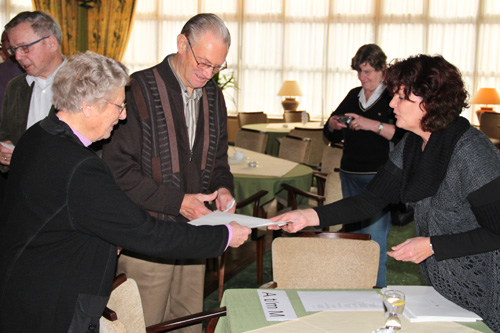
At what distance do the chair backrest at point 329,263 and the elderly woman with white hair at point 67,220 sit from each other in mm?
1058

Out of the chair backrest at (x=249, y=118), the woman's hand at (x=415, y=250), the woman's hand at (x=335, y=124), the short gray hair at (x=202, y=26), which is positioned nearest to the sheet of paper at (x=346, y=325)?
the woman's hand at (x=415, y=250)

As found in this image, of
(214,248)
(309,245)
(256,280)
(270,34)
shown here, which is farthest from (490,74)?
(214,248)

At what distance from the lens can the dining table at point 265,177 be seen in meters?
4.68

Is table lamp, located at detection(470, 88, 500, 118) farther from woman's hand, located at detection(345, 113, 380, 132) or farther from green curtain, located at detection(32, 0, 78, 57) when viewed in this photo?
green curtain, located at detection(32, 0, 78, 57)

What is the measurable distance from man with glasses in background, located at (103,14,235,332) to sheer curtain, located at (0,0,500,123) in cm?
829

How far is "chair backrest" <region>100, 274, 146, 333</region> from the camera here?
210 cm

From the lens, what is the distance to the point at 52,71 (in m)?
3.11

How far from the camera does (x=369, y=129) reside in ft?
12.6

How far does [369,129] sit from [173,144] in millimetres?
1792

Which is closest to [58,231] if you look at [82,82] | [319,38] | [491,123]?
[82,82]

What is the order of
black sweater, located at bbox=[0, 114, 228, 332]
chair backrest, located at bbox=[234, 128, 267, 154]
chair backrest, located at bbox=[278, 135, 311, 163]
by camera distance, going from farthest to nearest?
chair backrest, located at bbox=[234, 128, 267, 154] < chair backrest, located at bbox=[278, 135, 311, 163] < black sweater, located at bbox=[0, 114, 228, 332]

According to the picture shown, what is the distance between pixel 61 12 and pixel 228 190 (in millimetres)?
7427

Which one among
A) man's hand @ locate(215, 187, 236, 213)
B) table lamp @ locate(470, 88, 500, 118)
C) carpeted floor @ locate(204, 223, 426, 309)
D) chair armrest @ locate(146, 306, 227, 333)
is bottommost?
carpeted floor @ locate(204, 223, 426, 309)

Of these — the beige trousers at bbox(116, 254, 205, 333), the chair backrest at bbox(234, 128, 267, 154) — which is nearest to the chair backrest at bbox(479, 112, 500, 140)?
the chair backrest at bbox(234, 128, 267, 154)
